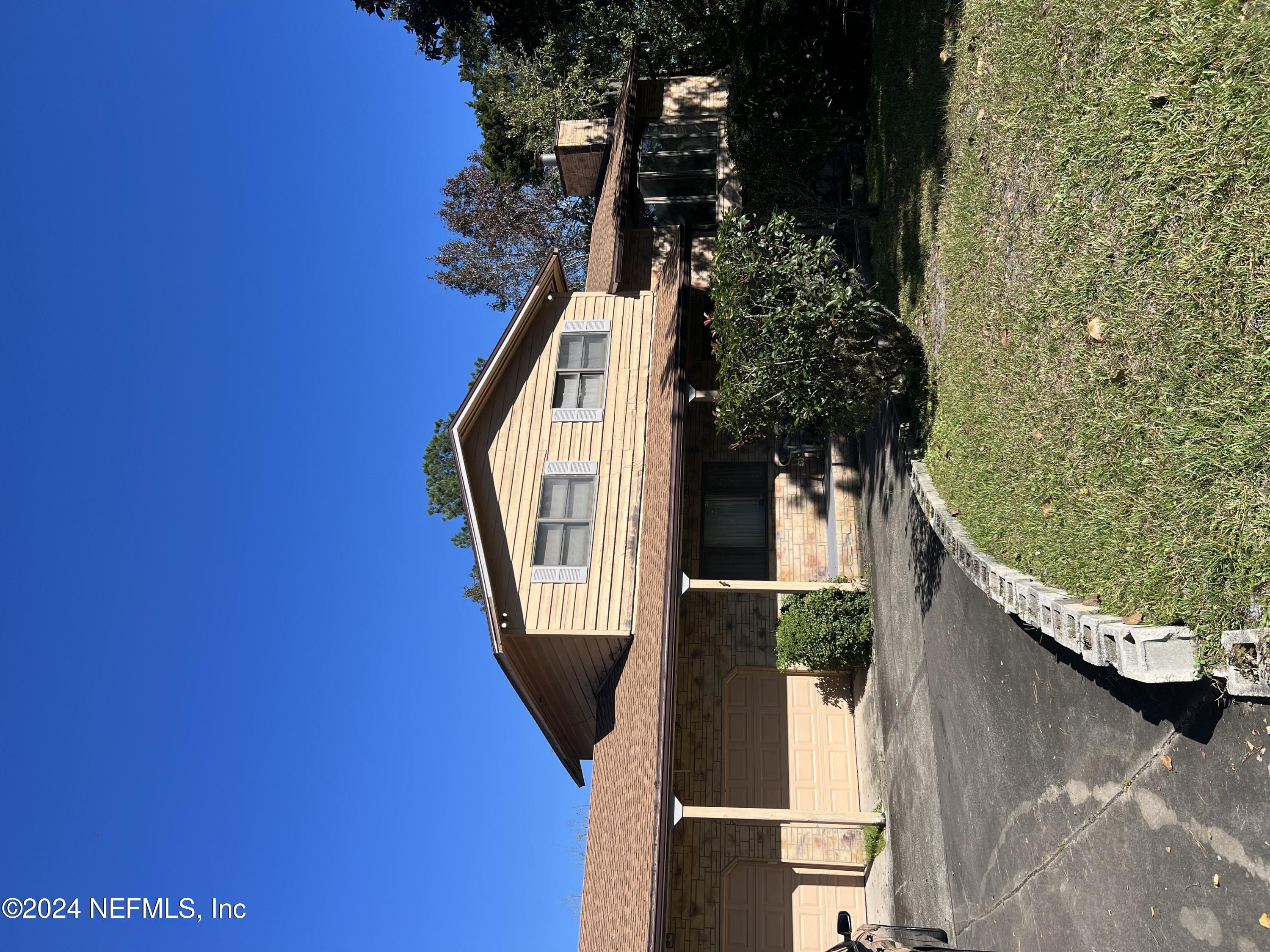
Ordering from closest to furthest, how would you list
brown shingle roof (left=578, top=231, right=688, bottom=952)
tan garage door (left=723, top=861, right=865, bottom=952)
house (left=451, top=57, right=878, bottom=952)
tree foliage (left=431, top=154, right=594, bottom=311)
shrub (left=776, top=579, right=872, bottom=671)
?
1. brown shingle roof (left=578, top=231, right=688, bottom=952)
2. house (left=451, top=57, right=878, bottom=952)
3. tan garage door (left=723, top=861, right=865, bottom=952)
4. shrub (left=776, top=579, right=872, bottom=671)
5. tree foliage (left=431, top=154, right=594, bottom=311)

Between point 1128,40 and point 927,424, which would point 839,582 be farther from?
point 1128,40

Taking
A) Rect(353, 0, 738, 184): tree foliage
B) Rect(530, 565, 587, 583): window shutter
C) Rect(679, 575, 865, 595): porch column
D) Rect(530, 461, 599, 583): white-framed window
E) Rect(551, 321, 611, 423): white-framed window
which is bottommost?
Rect(530, 565, 587, 583): window shutter

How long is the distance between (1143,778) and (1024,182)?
575 cm

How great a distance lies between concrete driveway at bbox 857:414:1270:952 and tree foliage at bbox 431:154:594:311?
20.8 meters

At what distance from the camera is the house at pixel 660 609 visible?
12.5m

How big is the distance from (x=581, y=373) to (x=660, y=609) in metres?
5.32

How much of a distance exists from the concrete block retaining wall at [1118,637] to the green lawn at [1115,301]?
0.16 m

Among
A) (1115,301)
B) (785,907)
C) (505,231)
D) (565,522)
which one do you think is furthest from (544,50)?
(785,907)

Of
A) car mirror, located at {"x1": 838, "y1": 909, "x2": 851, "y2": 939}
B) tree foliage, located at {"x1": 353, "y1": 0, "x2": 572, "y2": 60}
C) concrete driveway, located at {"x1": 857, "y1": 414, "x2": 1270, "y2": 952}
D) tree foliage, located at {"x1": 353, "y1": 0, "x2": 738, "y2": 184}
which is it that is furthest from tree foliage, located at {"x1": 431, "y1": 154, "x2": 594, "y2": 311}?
car mirror, located at {"x1": 838, "y1": 909, "x2": 851, "y2": 939}

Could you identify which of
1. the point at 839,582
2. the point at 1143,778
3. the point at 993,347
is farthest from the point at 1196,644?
the point at 839,582

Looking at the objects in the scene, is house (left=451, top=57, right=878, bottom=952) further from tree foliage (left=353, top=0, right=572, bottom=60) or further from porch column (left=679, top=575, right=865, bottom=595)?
tree foliage (left=353, top=0, right=572, bottom=60)

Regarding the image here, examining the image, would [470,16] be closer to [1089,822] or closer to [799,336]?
[799,336]

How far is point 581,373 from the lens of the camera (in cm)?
1514

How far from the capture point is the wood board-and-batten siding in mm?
13109
